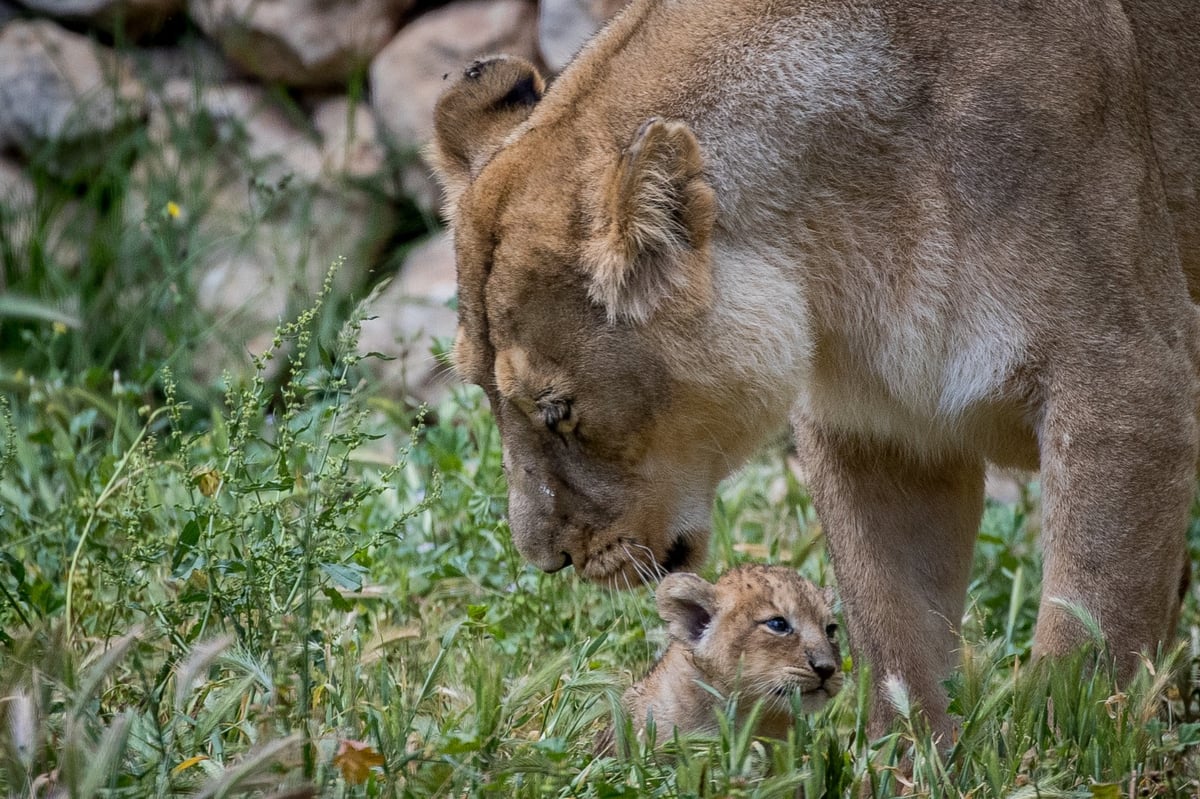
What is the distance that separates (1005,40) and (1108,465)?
1.03 metres

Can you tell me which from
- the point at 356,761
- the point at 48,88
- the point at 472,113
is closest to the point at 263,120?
the point at 48,88

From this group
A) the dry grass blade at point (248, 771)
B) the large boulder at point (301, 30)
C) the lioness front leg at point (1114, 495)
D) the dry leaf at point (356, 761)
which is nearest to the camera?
the dry grass blade at point (248, 771)

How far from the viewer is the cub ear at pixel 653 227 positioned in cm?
347

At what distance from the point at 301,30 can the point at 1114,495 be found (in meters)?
6.18

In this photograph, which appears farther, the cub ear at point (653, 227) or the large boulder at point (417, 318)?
the large boulder at point (417, 318)

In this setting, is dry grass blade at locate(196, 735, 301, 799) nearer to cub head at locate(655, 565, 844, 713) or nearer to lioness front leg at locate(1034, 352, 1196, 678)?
cub head at locate(655, 565, 844, 713)

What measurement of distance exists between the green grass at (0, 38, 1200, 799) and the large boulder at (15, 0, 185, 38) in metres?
3.54

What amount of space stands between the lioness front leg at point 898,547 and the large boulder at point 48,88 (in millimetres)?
5563

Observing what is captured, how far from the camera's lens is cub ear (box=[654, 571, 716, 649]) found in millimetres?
3850

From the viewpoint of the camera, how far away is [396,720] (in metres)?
3.19

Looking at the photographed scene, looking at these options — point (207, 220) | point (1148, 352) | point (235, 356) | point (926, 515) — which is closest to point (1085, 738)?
point (1148, 352)

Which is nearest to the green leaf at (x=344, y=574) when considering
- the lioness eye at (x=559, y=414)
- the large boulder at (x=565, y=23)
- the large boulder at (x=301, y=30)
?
the lioness eye at (x=559, y=414)

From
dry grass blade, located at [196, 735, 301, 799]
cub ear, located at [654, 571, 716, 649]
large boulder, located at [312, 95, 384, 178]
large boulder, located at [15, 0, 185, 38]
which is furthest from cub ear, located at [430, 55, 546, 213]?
large boulder, located at [15, 0, 185, 38]

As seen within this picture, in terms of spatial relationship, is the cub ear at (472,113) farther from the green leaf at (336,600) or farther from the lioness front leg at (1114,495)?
the lioness front leg at (1114,495)
